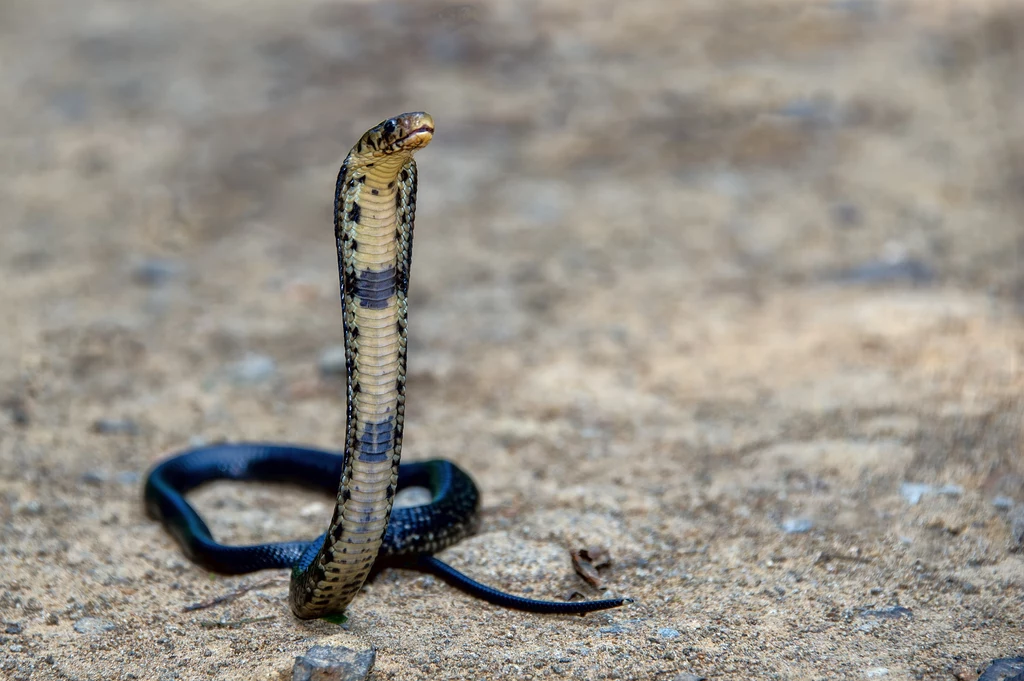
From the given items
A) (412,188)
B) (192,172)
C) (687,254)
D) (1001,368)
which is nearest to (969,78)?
(687,254)

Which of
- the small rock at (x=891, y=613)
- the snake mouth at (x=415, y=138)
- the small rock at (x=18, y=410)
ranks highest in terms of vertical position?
the snake mouth at (x=415, y=138)

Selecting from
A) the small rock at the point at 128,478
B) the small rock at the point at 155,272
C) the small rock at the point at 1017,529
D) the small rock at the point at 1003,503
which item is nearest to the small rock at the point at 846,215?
the small rock at the point at 1003,503

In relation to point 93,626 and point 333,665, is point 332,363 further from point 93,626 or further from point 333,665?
point 333,665

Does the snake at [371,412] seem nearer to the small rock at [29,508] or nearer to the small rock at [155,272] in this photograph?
the small rock at [29,508]

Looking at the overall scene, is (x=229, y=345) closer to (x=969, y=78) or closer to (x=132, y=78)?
(x=132, y=78)

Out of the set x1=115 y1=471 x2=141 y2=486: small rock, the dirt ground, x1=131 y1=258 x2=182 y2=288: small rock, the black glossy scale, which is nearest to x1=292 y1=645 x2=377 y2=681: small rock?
the dirt ground
